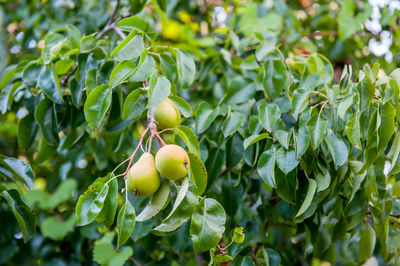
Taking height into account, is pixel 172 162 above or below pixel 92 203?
above

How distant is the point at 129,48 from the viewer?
42.0 inches

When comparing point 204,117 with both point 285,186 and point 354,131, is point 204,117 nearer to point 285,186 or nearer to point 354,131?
point 285,186

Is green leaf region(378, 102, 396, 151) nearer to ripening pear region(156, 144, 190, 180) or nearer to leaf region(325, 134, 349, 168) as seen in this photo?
leaf region(325, 134, 349, 168)

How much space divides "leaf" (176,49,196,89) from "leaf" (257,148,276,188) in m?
0.30

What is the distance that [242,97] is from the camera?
4.66ft

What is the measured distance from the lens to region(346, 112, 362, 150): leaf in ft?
3.17

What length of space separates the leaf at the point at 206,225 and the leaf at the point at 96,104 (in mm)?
314

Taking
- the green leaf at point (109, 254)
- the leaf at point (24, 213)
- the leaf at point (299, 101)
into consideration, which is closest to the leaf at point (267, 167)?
the leaf at point (299, 101)

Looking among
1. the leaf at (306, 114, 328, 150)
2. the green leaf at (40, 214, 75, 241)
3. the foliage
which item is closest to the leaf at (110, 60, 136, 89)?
the foliage

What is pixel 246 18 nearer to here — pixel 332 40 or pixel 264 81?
pixel 332 40

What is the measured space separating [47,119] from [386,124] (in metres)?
0.93

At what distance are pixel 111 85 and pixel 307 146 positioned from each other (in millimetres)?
476

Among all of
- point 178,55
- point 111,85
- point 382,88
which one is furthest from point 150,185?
point 382,88

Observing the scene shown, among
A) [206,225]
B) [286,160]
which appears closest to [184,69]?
[286,160]
